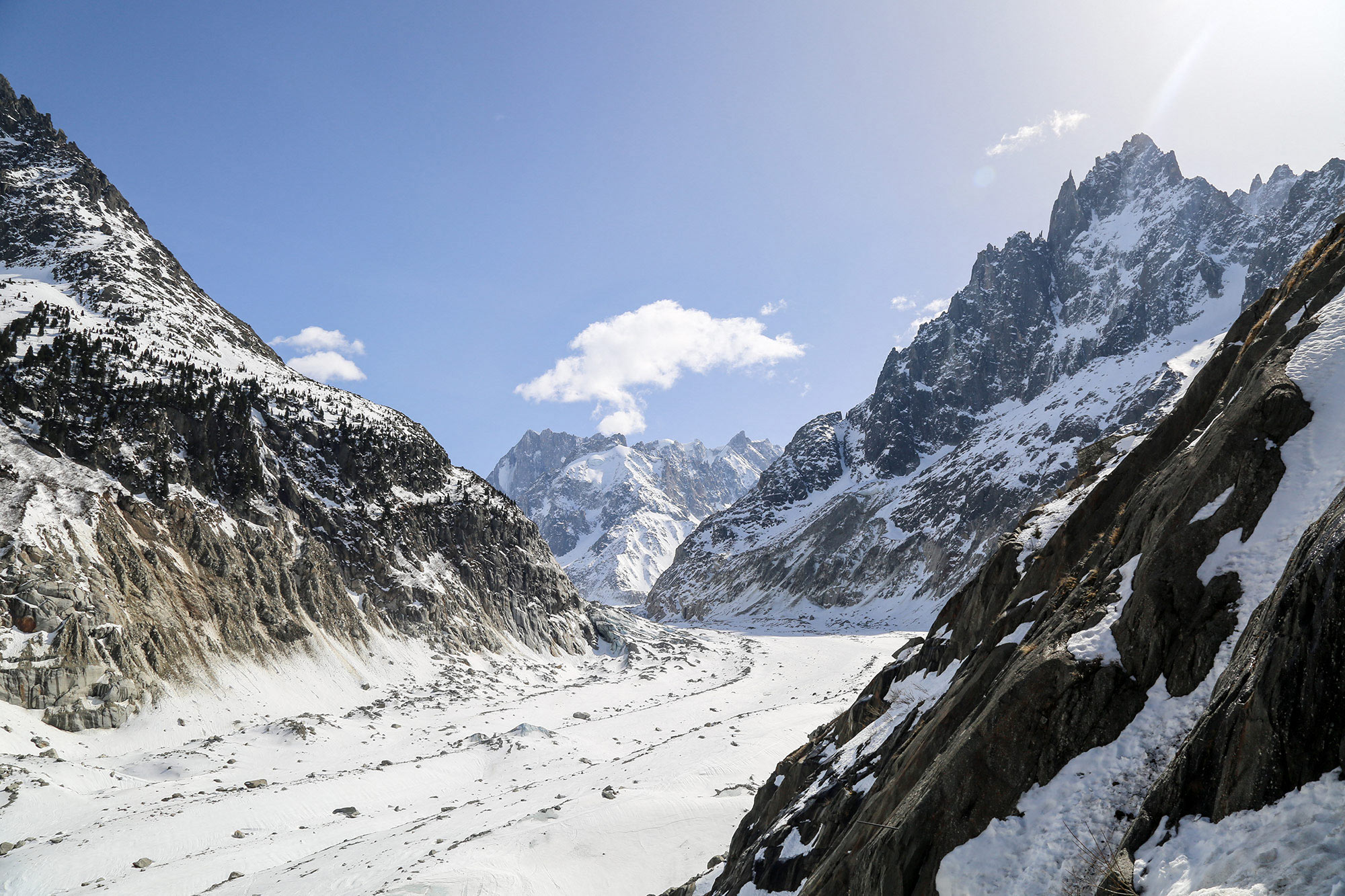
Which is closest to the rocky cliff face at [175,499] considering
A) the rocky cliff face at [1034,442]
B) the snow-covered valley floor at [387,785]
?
the snow-covered valley floor at [387,785]

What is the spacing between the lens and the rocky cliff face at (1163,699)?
20.8 feet

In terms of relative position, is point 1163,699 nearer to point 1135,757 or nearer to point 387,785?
point 1135,757

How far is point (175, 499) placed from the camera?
186 ft

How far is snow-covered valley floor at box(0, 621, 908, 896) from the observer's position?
26031 millimetres

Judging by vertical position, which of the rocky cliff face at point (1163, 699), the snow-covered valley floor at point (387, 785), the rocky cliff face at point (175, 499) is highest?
the rocky cliff face at point (175, 499)

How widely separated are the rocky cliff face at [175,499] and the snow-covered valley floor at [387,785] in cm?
454

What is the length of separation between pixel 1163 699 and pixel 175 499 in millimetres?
70464

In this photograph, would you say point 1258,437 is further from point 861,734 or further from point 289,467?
point 289,467

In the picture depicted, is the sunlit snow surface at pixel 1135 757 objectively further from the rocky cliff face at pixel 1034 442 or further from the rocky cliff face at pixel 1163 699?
the rocky cliff face at pixel 1034 442

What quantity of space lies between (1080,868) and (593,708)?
6120cm

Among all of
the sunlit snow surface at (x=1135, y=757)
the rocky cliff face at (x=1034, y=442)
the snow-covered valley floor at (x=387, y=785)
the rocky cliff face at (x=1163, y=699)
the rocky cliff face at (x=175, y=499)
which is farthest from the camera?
the rocky cliff face at (x=1034, y=442)

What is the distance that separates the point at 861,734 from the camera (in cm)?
1777

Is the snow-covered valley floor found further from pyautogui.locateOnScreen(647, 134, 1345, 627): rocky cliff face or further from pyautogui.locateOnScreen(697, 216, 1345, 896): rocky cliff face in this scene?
pyautogui.locateOnScreen(647, 134, 1345, 627): rocky cliff face

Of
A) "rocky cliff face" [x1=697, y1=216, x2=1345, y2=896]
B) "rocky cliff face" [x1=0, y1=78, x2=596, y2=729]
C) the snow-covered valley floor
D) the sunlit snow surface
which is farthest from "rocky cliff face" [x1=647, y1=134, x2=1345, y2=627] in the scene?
the sunlit snow surface
